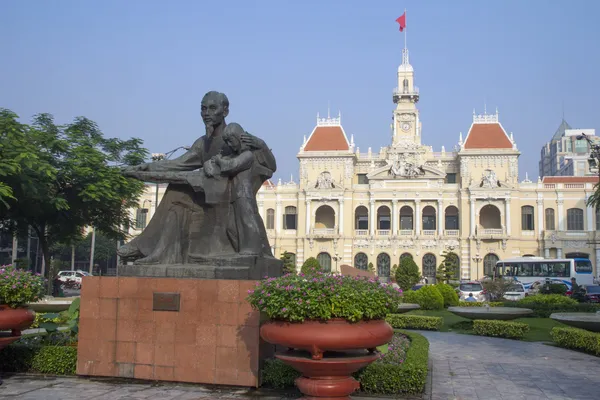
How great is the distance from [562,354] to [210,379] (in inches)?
278

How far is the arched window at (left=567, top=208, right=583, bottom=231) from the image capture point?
156 feet

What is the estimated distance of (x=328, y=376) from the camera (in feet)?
16.0

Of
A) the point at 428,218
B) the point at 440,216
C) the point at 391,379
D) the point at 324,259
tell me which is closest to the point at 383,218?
the point at 428,218

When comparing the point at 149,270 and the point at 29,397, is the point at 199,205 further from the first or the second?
the point at 29,397

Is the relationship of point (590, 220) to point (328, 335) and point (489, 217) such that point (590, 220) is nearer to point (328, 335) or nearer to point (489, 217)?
point (489, 217)

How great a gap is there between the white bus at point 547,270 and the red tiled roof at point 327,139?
2154 cm

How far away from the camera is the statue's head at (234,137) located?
6.94 m

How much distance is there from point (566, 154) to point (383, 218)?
49.9 meters

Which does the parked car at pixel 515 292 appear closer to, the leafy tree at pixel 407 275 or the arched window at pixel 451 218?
the leafy tree at pixel 407 275

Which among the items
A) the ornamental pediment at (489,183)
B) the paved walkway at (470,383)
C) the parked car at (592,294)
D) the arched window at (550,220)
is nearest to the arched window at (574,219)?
the arched window at (550,220)

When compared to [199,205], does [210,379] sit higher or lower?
lower

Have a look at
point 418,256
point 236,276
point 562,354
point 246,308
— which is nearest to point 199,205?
point 236,276

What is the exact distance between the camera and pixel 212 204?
23.2ft

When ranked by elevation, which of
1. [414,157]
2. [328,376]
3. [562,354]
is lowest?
[562,354]
